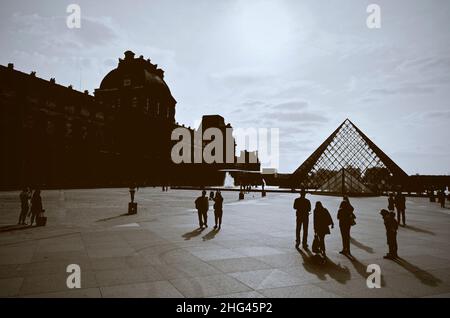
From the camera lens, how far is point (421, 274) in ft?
21.8

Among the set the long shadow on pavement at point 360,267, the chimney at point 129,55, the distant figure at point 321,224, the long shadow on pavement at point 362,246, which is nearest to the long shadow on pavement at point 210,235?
the distant figure at point 321,224

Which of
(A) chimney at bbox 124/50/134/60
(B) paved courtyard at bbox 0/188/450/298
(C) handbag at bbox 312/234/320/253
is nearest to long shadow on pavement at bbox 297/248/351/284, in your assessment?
(B) paved courtyard at bbox 0/188/450/298

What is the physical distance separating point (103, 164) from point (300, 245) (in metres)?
48.2

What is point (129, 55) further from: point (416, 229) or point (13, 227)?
point (416, 229)

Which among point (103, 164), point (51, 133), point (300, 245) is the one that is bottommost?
point (300, 245)

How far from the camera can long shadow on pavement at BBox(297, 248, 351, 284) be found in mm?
6439

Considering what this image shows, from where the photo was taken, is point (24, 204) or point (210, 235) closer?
point (210, 235)

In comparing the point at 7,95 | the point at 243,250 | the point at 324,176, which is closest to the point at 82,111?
the point at 7,95

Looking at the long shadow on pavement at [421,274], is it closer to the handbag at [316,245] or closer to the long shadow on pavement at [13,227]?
the handbag at [316,245]

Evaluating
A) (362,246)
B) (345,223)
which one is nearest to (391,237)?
(345,223)

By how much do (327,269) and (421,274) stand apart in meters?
1.84

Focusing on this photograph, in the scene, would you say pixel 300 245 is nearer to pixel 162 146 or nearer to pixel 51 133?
pixel 51 133

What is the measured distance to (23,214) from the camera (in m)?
13.0

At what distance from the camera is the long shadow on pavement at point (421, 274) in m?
6.10
